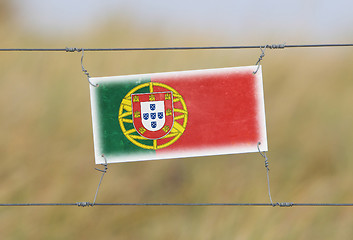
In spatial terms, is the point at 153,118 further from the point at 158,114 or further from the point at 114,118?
the point at 114,118

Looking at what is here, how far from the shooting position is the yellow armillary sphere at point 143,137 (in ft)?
30.8

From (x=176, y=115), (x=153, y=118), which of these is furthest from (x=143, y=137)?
(x=176, y=115)

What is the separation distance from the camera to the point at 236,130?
30.8 ft

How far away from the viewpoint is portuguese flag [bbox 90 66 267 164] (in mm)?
9383

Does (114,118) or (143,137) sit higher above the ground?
(114,118)

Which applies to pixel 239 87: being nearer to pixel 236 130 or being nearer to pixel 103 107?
pixel 236 130

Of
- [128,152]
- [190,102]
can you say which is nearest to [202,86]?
[190,102]

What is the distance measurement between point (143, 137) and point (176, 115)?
287 millimetres

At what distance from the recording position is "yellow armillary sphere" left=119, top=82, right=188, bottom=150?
9391 millimetres

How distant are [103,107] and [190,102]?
631 mm

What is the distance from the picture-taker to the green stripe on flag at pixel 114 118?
9.38 metres

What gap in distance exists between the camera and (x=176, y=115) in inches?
370

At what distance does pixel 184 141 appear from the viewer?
A: 9.40m

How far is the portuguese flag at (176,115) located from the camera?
30.8ft
